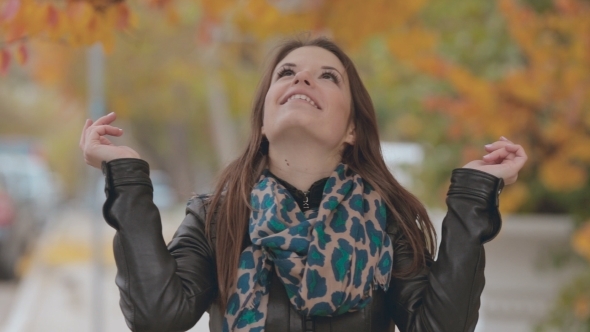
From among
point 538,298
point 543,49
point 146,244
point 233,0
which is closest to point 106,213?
point 146,244

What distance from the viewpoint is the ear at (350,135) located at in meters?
2.41

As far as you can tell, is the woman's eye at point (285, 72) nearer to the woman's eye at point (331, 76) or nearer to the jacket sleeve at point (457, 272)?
the woman's eye at point (331, 76)

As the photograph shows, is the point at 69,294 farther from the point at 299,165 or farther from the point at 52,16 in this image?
the point at 299,165

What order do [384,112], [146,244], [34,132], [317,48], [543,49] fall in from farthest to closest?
1. [34,132]
2. [384,112]
3. [543,49]
4. [317,48]
5. [146,244]

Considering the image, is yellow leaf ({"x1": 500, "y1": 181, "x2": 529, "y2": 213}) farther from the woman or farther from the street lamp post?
the woman

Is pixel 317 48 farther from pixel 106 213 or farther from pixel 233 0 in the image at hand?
pixel 233 0

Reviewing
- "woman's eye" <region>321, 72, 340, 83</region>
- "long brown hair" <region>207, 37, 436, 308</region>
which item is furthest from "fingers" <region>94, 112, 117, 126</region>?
"woman's eye" <region>321, 72, 340, 83</region>

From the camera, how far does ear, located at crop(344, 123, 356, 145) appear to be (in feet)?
7.90

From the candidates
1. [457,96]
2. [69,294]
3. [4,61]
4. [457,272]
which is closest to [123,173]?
[457,272]

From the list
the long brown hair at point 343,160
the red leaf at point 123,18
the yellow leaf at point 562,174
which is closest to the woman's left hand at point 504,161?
the long brown hair at point 343,160

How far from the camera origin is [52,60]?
1374cm

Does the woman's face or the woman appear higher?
the woman's face

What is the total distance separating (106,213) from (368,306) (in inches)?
26.4

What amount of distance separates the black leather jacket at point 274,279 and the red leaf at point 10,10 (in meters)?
1.16
